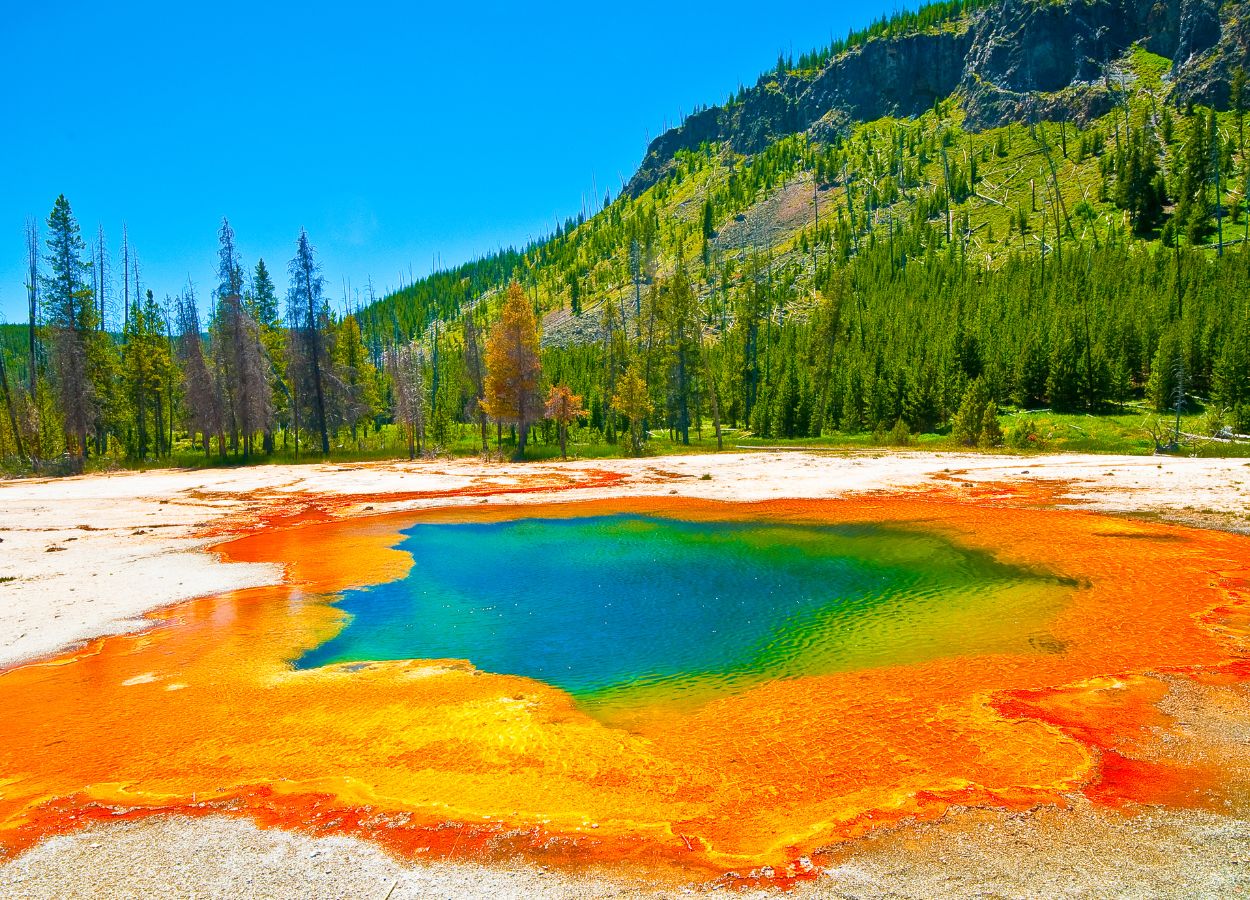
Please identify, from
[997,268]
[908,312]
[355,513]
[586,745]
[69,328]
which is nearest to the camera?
[586,745]

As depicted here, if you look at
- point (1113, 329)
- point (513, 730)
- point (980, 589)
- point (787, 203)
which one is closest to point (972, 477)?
point (980, 589)

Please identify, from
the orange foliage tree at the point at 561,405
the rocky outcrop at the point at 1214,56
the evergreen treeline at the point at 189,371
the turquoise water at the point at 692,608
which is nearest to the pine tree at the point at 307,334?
the evergreen treeline at the point at 189,371

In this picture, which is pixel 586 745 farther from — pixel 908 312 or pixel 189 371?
pixel 908 312

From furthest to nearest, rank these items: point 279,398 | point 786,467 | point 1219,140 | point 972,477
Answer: point 1219,140
point 279,398
point 786,467
point 972,477

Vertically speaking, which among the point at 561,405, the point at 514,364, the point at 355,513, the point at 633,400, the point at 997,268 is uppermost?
the point at 997,268

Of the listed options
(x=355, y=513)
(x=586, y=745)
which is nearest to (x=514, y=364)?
(x=355, y=513)

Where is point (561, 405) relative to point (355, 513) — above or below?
above

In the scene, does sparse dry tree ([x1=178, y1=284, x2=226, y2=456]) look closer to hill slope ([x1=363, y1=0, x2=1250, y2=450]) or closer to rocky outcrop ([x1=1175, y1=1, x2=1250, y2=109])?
hill slope ([x1=363, y1=0, x2=1250, y2=450])

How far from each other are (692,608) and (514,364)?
3827 cm

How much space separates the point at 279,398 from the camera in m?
66.1

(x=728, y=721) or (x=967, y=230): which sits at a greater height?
(x=967, y=230)

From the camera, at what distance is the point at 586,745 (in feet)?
29.7

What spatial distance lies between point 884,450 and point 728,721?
47384mm

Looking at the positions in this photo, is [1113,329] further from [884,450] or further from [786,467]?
[786,467]
